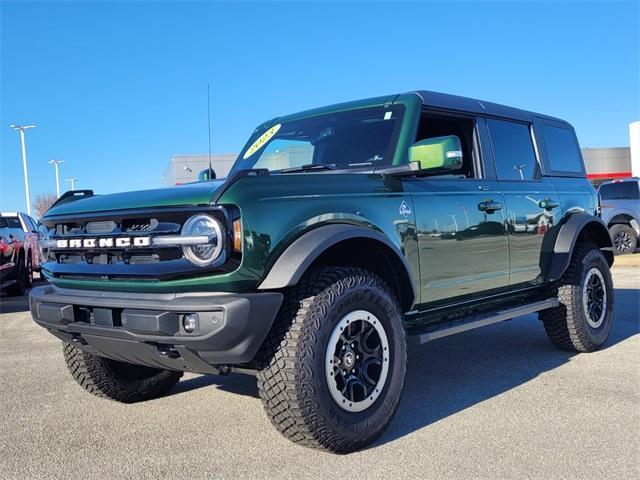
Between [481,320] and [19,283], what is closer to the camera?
[481,320]

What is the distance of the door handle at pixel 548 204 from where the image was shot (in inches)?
200

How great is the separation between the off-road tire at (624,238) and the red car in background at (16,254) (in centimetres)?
1257

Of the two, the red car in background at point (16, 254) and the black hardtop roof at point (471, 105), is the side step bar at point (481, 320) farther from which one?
the red car in background at point (16, 254)

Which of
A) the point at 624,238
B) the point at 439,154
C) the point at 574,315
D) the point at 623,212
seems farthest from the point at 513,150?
the point at 624,238

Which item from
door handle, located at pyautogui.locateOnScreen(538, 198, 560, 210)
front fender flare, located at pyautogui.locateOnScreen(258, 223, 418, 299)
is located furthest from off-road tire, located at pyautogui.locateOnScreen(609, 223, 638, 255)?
front fender flare, located at pyautogui.locateOnScreen(258, 223, 418, 299)

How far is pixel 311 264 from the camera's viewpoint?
3.23m

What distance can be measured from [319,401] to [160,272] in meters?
0.99

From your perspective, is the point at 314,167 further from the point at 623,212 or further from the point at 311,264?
the point at 623,212

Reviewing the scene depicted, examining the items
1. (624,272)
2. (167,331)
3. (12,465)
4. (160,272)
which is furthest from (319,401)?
(624,272)

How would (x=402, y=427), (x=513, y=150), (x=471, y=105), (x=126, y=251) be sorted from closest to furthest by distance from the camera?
(x=126, y=251) → (x=402, y=427) → (x=471, y=105) → (x=513, y=150)

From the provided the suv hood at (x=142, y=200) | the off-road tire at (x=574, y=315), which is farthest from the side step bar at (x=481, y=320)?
the suv hood at (x=142, y=200)

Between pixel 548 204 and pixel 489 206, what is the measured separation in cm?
101

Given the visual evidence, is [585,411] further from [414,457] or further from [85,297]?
[85,297]

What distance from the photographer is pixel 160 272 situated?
297 cm
